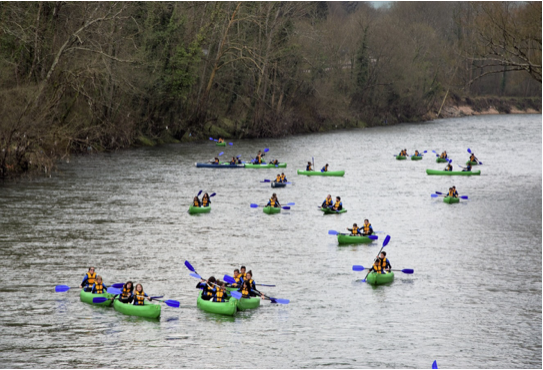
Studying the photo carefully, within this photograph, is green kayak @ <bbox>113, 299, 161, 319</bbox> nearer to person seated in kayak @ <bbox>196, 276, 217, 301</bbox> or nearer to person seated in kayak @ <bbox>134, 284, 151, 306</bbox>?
person seated in kayak @ <bbox>134, 284, 151, 306</bbox>

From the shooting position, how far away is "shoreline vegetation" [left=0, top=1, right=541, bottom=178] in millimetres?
41547

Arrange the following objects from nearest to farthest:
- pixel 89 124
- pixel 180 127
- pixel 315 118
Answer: pixel 89 124 < pixel 180 127 < pixel 315 118

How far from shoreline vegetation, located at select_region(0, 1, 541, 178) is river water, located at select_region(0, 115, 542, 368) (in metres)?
4.32

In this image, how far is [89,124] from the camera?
56500 millimetres

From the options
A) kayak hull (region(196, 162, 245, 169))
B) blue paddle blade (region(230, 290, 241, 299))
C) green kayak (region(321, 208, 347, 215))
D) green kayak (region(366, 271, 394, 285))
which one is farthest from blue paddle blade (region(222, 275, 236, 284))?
kayak hull (region(196, 162, 245, 169))

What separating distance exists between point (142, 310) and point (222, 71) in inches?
2162

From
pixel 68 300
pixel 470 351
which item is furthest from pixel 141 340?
pixel 470 351

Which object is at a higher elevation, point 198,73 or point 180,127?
point 198,73

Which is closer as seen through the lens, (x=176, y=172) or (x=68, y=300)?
(x=68, y=300)

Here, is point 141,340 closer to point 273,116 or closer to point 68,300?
point 68,300

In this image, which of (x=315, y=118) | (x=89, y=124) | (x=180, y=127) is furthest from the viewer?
(x=315, y=118)

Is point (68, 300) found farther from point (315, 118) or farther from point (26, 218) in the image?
point (315, 118)

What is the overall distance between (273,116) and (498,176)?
3092 cm

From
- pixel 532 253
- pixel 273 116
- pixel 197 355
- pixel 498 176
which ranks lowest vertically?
pixel 197 355
